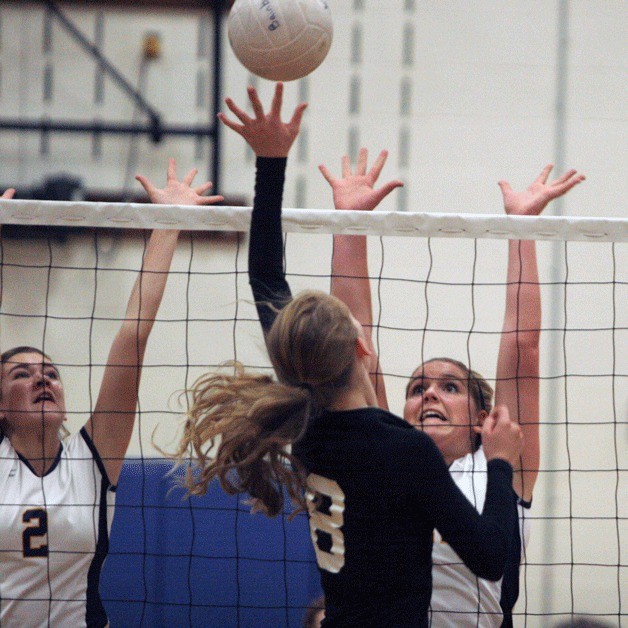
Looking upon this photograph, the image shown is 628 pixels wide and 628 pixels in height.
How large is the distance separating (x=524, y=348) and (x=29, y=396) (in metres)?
1.46

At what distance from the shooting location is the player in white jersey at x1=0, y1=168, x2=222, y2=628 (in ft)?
8.96

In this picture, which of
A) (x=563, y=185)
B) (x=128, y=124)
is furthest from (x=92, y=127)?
(x=563, y=185)

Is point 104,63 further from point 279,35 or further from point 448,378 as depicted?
point 448,378

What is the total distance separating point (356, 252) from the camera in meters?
2.91

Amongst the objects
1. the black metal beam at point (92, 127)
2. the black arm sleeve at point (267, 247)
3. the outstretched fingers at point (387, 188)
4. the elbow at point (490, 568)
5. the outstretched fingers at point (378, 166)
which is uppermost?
the black metal beam at point (92, 127)

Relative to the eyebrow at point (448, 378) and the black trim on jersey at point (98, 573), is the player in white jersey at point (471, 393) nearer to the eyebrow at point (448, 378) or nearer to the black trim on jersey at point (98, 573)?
the eyebrow at point (448, 378)

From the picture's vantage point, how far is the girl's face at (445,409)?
2.87m

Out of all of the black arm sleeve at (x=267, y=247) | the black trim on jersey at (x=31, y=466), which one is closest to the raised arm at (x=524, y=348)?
the black arm sleeve at (x=267, y=247)

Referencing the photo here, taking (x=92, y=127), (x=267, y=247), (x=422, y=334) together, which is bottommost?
(x=422, y=334)

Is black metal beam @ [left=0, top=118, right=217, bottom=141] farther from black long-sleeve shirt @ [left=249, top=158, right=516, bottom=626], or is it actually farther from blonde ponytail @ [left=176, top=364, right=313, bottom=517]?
black long-sleeve shirt @ [left=249, top=158, right=516, bottom=626]

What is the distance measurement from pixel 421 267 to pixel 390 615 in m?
4.06

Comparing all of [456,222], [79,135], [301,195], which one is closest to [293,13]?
[456,222]

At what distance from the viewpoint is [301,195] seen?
19.4ft

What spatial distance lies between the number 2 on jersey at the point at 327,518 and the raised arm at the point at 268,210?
1.16 ft
